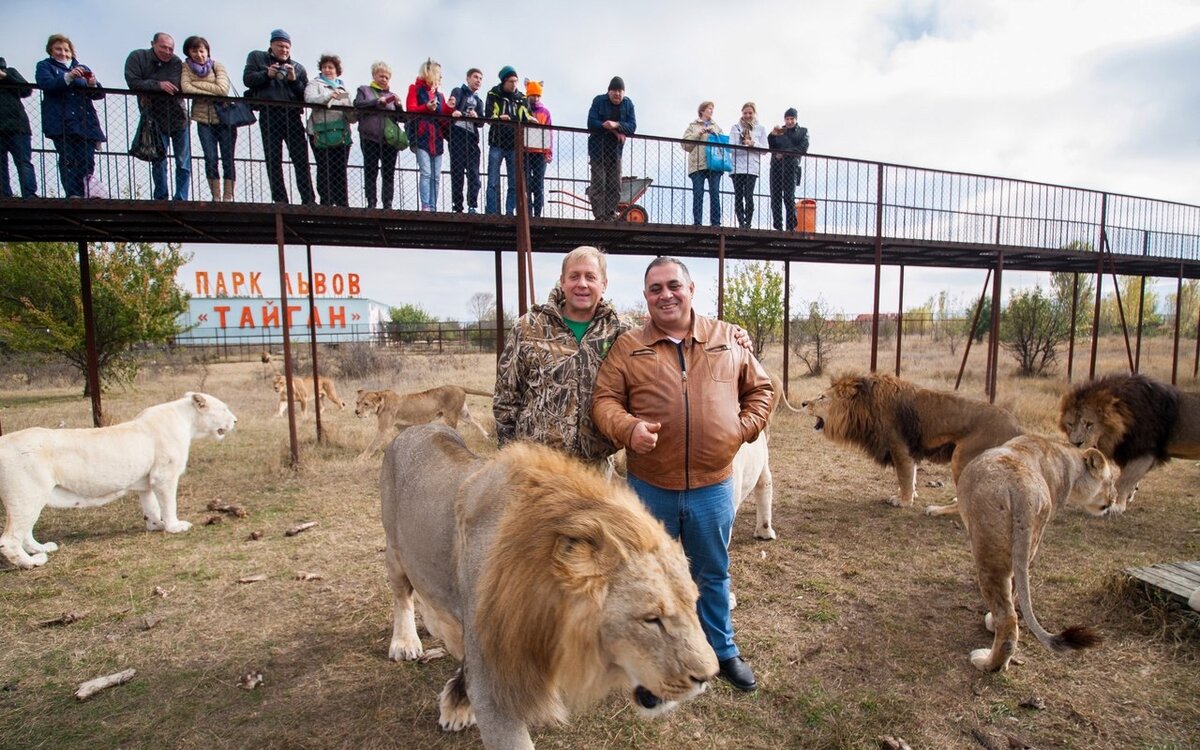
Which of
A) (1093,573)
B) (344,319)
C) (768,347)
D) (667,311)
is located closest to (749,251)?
(1093,573)

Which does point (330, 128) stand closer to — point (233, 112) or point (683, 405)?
point (233, 112)

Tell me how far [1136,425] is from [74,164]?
40.8ft

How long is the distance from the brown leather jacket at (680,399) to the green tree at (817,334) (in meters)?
20.2

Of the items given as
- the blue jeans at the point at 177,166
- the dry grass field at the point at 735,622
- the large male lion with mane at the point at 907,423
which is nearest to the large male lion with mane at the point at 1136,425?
the dry grass field at the point at 735,622

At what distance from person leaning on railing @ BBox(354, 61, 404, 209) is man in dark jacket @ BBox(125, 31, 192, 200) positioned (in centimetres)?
201

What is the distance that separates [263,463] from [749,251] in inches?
366

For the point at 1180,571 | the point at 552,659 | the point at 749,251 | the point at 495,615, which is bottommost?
the point at 1180,571

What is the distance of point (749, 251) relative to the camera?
451 inches

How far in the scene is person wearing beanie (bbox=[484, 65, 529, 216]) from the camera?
7.90 meters

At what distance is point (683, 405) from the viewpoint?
284 centimetres

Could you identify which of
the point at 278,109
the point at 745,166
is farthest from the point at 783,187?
the point at 278,109

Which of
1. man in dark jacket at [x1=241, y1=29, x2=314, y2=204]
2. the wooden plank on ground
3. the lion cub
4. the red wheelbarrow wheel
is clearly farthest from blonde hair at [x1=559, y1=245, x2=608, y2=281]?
the red wheelbarrow wheel

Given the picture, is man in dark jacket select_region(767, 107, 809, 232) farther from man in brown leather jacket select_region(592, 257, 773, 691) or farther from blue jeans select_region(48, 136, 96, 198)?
blue jeans select_region(48, 136, 96, 198)

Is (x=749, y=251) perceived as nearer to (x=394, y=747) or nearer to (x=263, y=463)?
(x=263, y=463)
